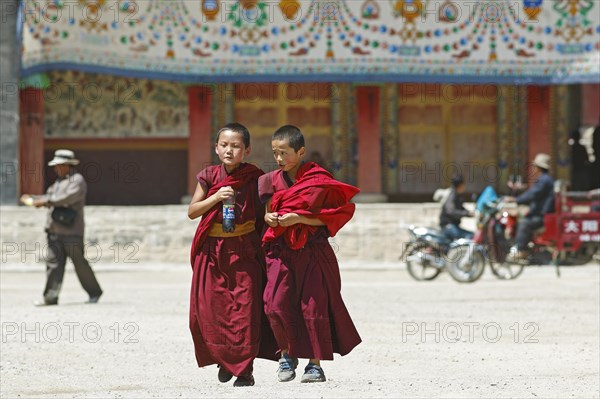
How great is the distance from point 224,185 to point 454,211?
9376 mm

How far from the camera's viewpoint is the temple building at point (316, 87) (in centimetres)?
2044

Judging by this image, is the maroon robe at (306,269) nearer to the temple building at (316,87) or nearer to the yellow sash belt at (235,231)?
the yellow sash belt at (235,231)

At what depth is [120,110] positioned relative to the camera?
72.9ft

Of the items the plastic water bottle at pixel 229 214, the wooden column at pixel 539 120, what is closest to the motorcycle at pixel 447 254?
the wooden column at pixel 539 120

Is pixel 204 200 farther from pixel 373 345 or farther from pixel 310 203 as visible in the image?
pixel 373 345

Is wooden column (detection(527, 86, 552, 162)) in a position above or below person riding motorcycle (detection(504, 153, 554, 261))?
above

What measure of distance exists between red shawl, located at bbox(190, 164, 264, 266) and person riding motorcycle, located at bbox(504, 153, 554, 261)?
963 centimetres

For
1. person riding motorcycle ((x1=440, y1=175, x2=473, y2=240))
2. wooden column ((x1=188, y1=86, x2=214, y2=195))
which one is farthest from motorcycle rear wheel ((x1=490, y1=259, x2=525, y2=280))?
wooden column ((x1=188, y1=86, x2=214, y2=195))

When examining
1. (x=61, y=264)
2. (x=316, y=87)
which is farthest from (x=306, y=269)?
(x=316, y=87)

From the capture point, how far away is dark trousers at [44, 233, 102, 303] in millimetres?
14180

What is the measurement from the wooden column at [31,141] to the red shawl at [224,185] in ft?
44.5

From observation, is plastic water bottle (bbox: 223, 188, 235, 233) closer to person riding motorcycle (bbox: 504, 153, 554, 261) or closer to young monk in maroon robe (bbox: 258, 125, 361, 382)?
young monk in maroon robe (bbox: 258, 125, 361, 382)

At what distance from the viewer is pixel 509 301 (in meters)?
14.5

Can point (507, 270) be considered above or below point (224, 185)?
below
